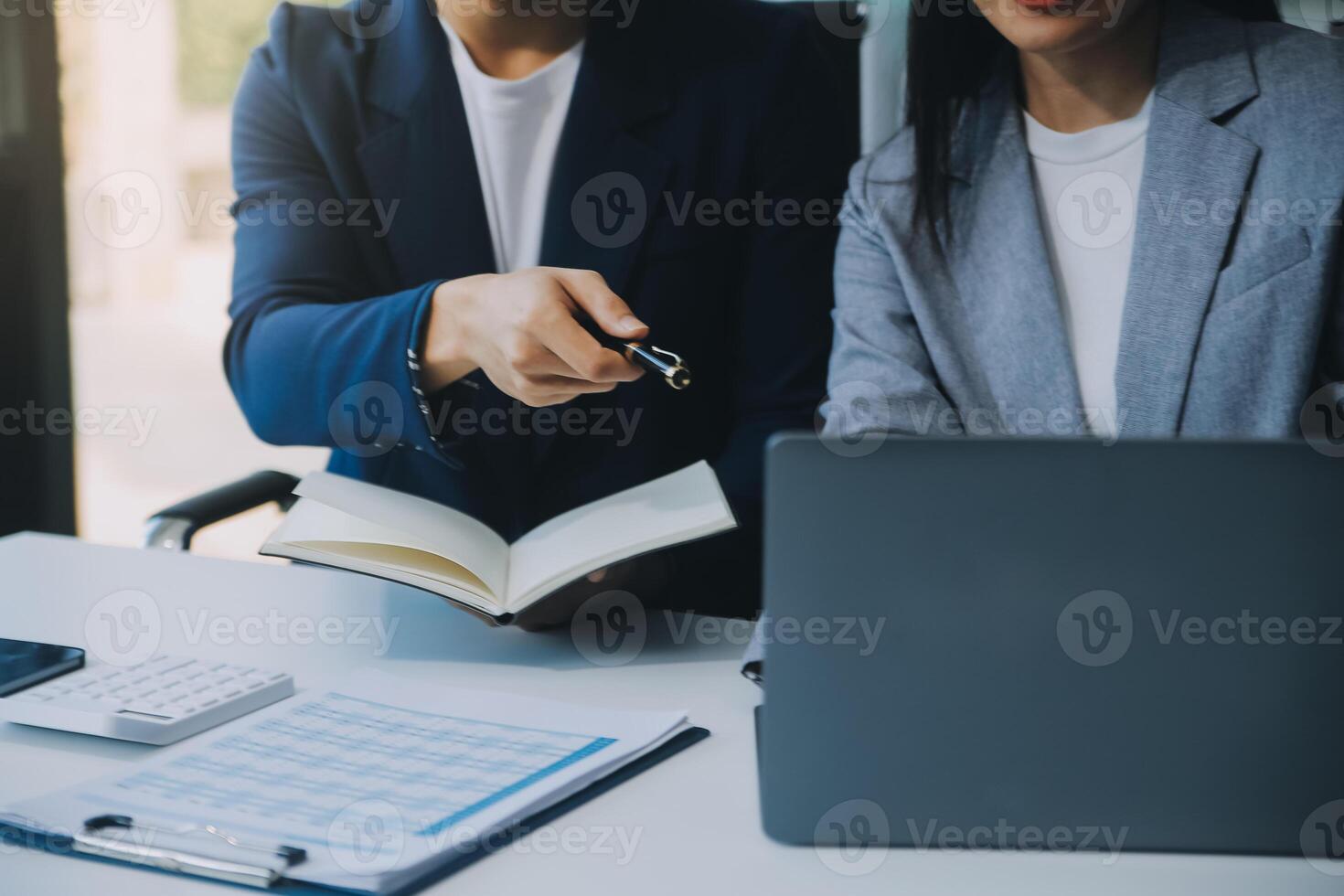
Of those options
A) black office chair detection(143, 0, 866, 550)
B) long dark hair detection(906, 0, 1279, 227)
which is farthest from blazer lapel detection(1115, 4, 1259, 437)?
black office chair detection(143, 0, 866, 550)

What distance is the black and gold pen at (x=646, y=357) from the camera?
0.89 m

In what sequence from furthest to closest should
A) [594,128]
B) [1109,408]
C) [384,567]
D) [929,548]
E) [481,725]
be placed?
[594,128] → [1109,408] → [384,567] → [481,725] → [929,548]

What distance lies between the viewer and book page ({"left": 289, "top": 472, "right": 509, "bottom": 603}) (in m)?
0.90

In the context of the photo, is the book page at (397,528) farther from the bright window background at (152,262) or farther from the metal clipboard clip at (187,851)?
the bright window background at (152,262)

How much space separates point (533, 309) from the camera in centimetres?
94

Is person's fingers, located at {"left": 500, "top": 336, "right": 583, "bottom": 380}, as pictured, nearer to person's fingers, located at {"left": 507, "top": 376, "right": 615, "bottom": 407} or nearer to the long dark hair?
person's fingers, located at {"left": 507, "top": 376, "right": 615, "bottom": 407}

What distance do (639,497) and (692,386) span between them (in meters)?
0.55

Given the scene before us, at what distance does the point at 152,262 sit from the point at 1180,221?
143 inches

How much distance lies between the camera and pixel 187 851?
0.58 meters

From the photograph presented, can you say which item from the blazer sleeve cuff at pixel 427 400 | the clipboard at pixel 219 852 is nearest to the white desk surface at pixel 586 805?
the clipboard at pixel 219 852

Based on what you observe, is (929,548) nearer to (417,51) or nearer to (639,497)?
(639,497)

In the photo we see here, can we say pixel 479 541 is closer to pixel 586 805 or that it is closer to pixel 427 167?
pixel 586 805

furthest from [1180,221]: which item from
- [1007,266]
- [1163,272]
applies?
[1007,266]

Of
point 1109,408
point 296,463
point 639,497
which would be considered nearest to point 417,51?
point 639,497
